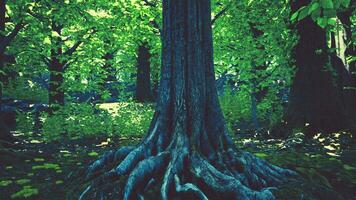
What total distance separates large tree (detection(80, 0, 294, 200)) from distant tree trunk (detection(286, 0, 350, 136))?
4.12 meters

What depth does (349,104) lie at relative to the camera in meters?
10.1

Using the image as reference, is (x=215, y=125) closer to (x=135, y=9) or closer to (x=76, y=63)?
(x=135, y=9)

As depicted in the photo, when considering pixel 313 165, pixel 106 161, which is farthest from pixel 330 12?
pixel 106 161

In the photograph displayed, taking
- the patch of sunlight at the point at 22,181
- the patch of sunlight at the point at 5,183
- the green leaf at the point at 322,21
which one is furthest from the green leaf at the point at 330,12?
the patch of sunlight at the point at 5,183

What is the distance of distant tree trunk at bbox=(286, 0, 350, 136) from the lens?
8414mm

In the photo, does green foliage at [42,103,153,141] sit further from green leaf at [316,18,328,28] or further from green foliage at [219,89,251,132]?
green leaf at [316,18,328,28]

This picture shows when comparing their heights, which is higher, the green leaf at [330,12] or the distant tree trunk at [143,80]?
the distant tree trunk at [143,80]

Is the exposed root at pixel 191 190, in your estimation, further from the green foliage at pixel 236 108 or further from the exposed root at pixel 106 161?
the green foliage at pixel 236 108

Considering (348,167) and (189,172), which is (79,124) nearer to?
(189,172)

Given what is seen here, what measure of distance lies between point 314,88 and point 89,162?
21.1 feet

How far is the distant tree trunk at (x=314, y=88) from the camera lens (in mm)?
8414

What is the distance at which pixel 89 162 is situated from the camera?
22.8ft

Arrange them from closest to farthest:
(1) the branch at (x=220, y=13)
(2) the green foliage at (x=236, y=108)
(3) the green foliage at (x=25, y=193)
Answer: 1. (3) the green foliage at (x=25, y=193)
2. (1) the branch at (x=220, y=13)
3. (2) the green foliage at (x=236, y=108)

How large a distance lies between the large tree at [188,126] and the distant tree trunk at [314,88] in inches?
162
